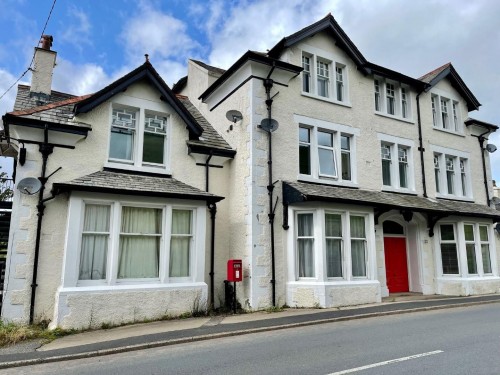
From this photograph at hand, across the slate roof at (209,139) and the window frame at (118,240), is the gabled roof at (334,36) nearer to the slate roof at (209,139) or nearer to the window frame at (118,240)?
the slate roof at (209,139)

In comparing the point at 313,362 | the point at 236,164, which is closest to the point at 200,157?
the point at 236,164

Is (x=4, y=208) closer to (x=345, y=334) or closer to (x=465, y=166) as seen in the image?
(x=345, y=334)

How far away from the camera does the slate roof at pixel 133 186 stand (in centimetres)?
986

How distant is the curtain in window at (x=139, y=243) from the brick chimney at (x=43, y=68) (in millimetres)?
5142

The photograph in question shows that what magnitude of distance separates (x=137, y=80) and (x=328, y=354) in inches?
361

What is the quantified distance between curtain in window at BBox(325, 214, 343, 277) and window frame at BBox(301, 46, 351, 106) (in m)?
4.56

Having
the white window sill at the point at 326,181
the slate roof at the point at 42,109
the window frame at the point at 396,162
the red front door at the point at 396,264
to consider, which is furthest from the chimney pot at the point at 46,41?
the red front door at the point at 396,264

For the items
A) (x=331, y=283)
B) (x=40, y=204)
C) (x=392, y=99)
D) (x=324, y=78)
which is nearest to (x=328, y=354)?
(x=331, y=283)

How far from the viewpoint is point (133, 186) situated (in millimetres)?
10578

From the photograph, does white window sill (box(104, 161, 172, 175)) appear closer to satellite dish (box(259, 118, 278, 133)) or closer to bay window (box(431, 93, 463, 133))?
satellite dish (box(259, 118, 278, 133))

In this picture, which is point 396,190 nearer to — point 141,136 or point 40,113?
point 141,136

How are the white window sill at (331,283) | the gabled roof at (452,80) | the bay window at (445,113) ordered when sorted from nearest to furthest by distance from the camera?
the white window sill at (331,283) < the gabled roof at (452,80) < the bay window at (445,113)

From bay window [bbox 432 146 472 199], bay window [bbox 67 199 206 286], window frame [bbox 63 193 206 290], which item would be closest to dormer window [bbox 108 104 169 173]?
window frame [bbox 63 193 206 290]

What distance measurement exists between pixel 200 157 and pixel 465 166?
42.6 ft
